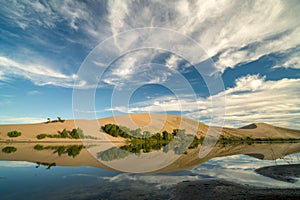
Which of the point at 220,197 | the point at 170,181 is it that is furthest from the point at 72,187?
the point at 220,197

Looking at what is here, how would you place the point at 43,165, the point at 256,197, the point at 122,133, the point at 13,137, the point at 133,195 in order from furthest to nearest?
the point at 122,133, the point at 13,137, the point at 43,165, the point at 133,195, the point at 256,197

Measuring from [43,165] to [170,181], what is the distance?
47.5ft

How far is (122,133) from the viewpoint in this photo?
80250 mm

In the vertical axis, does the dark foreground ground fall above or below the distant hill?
below

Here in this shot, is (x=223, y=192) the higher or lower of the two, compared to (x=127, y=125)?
lower

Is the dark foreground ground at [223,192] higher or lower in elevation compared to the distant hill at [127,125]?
lower

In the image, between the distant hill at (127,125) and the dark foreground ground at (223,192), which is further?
the distant hill at (127,125)

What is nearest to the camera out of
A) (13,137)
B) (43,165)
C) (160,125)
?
(43,165)

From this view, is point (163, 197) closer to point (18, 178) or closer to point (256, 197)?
point (256, 197)

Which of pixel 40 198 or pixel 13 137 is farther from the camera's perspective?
pixel 13 137

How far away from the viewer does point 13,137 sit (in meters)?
56.6

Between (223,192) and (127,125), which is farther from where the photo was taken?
(127,125)

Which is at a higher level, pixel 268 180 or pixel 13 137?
pixel 13 137

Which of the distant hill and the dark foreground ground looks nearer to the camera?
the dark foreground ground
